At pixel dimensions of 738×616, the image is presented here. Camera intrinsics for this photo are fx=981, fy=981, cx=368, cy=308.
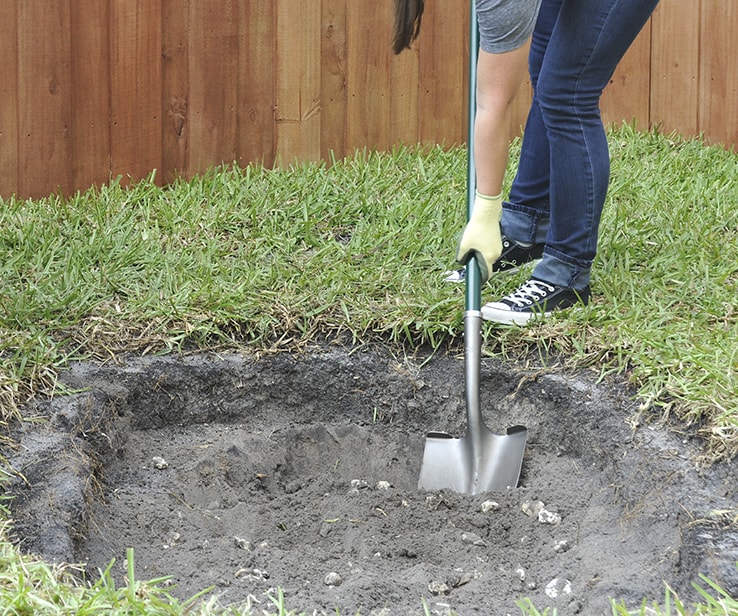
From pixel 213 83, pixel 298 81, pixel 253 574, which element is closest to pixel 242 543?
pixel 253 574

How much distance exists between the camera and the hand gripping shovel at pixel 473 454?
2561 mm

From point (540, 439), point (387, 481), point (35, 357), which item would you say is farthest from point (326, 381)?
point (35, 357)

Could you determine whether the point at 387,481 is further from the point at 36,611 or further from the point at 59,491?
the point at 36,611

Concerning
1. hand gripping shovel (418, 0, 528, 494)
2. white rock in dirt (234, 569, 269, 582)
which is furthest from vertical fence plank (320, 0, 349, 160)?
white rock in dirt (234, 569, 269, 582)

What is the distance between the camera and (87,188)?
408cm

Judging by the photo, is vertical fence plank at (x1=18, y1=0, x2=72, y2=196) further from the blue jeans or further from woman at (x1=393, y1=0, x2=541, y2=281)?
the blue jeans

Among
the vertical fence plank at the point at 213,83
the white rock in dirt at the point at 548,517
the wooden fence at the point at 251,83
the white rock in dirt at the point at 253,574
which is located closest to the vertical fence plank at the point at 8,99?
the wooden fence at the point at 251,83

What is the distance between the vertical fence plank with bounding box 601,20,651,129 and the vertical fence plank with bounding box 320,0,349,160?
4.36 ft

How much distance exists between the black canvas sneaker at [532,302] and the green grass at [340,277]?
0.04 metres

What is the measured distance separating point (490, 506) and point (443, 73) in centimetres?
265

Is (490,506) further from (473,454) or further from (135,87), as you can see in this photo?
(135,87)

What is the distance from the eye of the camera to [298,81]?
436cm

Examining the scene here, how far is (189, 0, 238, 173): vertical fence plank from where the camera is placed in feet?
13.7

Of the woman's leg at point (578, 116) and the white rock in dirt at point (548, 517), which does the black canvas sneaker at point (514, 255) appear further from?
the white rock in dirt at point (548, 517)
